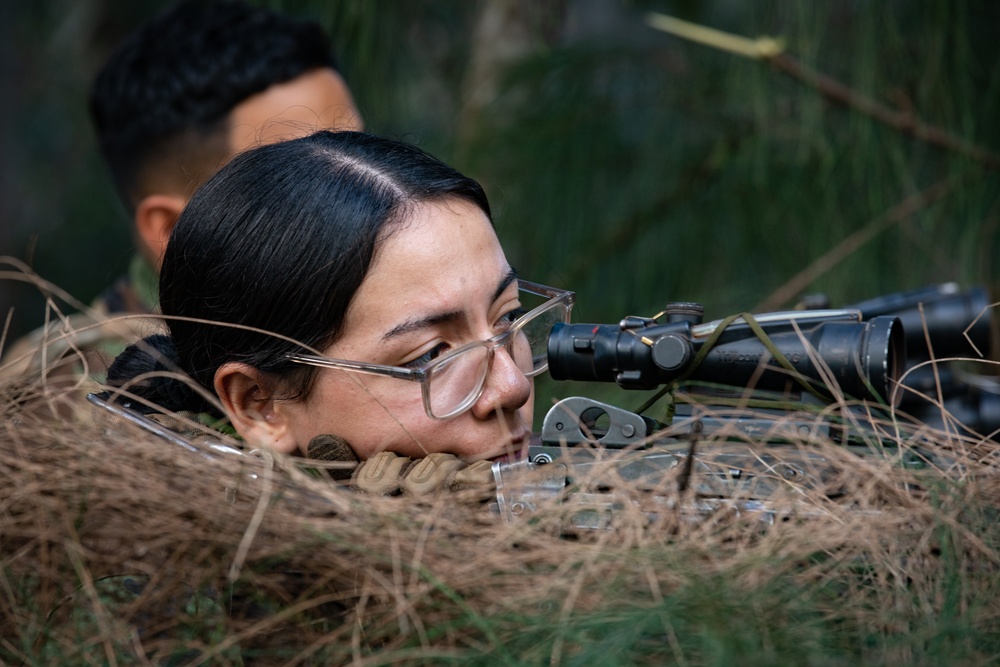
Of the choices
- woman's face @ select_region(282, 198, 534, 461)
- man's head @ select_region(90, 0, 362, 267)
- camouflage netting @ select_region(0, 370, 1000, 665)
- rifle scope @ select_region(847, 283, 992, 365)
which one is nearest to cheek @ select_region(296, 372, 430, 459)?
woman's face @ select_region(282, 198, 534, 461)

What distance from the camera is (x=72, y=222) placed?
8.05 meters

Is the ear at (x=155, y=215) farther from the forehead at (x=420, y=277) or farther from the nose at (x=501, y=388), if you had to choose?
the nose at (x=501, y=388)

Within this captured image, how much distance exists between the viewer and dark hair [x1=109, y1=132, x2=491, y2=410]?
1.42 metres

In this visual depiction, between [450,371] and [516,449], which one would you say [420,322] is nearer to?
[450,371]

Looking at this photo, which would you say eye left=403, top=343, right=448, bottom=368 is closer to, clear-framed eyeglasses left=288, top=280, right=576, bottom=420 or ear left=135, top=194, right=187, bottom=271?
clear-framed eyeglasses left=288, top=280, right=576, bottom=420

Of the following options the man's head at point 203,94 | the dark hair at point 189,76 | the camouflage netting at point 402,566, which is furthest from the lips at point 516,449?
the dark hair at point 189,76

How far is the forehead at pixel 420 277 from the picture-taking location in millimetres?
1406

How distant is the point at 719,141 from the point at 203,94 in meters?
1.43

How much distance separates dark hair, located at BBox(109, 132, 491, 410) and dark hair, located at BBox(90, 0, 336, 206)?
1223mm

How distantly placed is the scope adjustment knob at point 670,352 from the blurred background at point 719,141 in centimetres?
103

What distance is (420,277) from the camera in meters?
1.41

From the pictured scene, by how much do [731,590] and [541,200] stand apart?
2.11m

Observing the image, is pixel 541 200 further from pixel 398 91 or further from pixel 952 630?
pixel 952 630

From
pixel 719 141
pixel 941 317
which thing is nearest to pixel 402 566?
pixel 941 317
